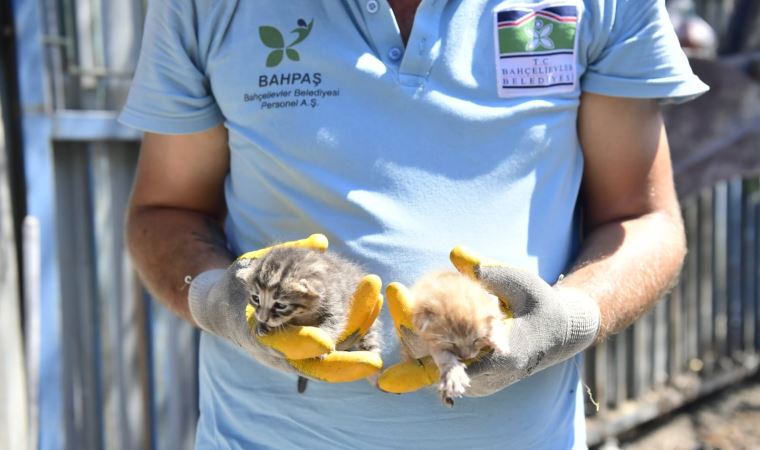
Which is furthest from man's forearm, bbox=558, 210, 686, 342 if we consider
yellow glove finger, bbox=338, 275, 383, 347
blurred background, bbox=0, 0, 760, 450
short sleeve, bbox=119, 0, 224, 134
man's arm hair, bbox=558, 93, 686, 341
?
blurred background, bbox=0, 0, 760, 450

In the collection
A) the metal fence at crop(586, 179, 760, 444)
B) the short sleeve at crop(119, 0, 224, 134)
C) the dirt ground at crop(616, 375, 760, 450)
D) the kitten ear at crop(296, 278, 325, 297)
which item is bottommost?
the dirt ground at crop(616, 375, 760, 450)

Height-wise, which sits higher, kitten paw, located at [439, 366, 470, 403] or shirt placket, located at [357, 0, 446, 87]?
shirt placket, located at [357, 0, 446, 87]

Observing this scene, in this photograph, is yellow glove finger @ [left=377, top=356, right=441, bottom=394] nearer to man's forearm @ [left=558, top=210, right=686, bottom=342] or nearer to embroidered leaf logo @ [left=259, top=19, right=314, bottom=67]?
man's forearm @ [left=558, top=210, right=686, bottom=342]

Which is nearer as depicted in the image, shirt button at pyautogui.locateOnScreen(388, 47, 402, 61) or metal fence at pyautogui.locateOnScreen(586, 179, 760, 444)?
shirt button at pyautogui.locateOnScreen(388, 47, 402, 61)

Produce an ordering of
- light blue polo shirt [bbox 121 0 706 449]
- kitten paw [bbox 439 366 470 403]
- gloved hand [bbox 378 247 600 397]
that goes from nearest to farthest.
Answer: kitten paw [bbox 439 366 470 403] < gloved hand [bbox 378 247 600 397] < light blue polo shirt [bbox 121 0 706 449]

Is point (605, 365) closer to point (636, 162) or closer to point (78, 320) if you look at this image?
point (78, 320)

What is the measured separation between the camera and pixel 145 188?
89.1 inches

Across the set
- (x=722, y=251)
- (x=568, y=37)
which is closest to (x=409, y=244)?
(x=568, y=37)

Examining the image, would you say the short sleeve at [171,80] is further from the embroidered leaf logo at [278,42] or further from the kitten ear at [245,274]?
the kitten ear at [245,274]

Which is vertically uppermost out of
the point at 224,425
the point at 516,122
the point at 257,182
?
the point at 516,122

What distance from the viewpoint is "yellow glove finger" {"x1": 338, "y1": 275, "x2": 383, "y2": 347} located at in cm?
165

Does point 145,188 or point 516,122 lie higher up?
point 516,122

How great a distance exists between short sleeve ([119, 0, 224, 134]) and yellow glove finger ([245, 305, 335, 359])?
676mm

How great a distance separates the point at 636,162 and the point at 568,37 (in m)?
0.37
